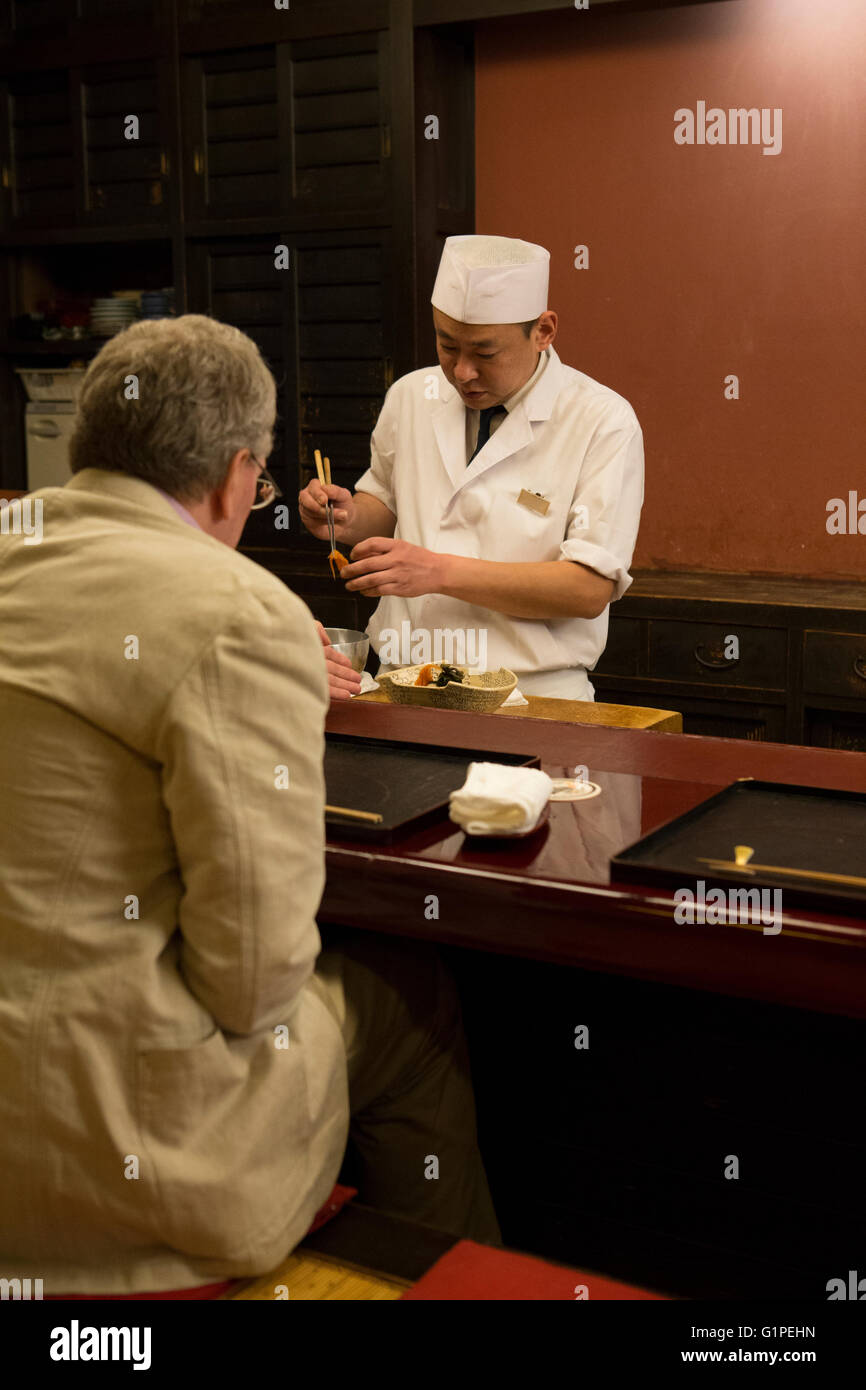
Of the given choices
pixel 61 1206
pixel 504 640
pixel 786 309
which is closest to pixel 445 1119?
pixel 61 1206

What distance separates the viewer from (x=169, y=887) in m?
1.48

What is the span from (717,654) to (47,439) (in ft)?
9.27

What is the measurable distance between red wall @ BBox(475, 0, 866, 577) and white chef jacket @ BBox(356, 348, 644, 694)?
1.48 m

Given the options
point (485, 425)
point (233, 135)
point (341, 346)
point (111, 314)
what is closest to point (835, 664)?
point (485, 425)

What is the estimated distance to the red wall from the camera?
4270 millimetres

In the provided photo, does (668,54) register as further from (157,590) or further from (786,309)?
(157,590)

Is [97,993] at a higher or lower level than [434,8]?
lower

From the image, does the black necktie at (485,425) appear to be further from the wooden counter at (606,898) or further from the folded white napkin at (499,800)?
the folded white napkin at (499,800)

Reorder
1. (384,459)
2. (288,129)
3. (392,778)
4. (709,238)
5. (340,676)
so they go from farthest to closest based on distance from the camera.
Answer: (288,129)
(709,238)
(384,459)
(340,676)
(392,778)

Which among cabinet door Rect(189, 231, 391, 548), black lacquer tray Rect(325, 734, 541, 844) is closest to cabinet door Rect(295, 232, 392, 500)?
cabinet door Rect(189, 231, 391, 548)

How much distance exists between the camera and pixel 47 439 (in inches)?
212

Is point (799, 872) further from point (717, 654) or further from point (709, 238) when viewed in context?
point (709, 238)
